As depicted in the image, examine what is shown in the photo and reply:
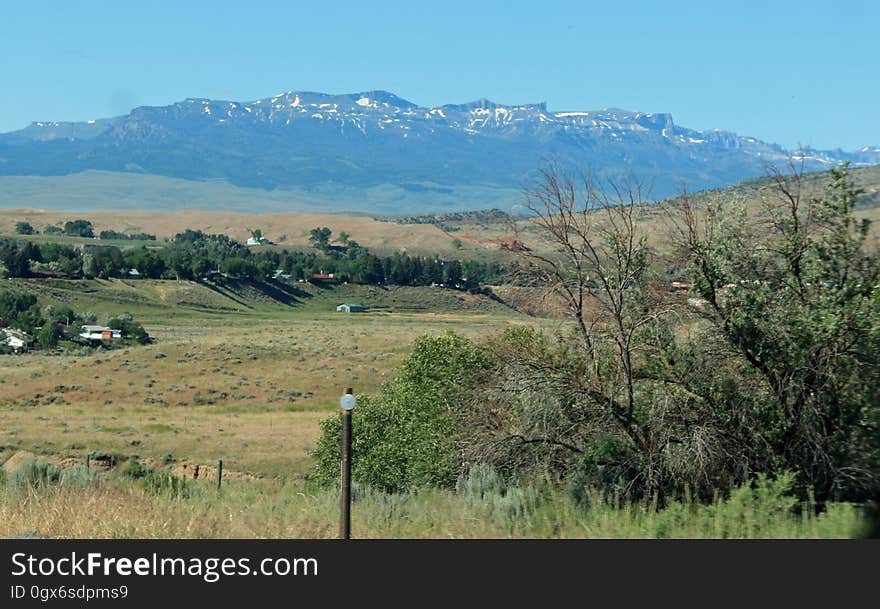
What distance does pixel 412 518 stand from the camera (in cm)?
1038

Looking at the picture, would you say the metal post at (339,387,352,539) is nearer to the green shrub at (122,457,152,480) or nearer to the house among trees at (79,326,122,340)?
the green shrub at (122,457,152,480)

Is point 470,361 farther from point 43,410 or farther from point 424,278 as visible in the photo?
point 424,278

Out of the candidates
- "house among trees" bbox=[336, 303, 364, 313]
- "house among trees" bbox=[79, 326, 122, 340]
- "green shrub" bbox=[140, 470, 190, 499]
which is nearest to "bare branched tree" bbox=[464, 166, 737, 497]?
"green shrub" bbox=[140, 470, 190, 499]

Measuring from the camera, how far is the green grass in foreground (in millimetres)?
9344

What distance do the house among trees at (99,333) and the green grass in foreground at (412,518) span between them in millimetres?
78545

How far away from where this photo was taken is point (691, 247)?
15.0 m

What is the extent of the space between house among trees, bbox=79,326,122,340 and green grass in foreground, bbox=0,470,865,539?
78.5m

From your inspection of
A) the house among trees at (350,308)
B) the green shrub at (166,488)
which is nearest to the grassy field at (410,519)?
the green shrub at (166,488)

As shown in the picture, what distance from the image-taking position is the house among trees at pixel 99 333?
8694cm

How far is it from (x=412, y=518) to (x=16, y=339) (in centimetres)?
8082

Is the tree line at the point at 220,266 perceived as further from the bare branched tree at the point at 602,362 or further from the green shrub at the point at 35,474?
the green shrub at the point at 35,474

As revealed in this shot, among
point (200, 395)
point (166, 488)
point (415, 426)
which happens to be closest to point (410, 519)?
point (166, 488)

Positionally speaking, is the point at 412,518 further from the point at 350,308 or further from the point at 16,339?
the point at 350,308
